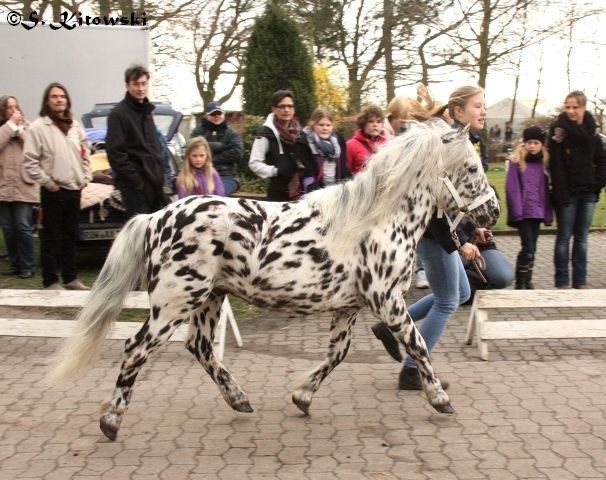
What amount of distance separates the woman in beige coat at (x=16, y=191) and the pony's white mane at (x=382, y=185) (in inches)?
204

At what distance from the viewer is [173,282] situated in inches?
165

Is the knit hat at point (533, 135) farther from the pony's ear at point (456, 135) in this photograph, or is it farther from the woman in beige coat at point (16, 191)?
the woman in beige coat at point (16, 191)

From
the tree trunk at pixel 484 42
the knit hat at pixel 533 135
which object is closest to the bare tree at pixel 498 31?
the tree trunk at pixel 484 42

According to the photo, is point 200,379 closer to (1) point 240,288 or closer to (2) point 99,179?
(1) point 240,288

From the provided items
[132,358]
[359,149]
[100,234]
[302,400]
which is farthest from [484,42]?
[132,358]

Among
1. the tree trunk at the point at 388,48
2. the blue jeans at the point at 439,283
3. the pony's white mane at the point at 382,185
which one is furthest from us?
the tree trunk at the point at 388,48

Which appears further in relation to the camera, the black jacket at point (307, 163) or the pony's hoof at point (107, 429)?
the black jacket at point (307, 163)

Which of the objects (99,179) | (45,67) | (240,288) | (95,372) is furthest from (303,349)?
(45,67)

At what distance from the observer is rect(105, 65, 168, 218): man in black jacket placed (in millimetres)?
6637

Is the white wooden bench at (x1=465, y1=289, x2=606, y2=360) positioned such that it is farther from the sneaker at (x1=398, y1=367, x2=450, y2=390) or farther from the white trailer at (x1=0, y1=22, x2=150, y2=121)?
the white trailer at (x1=0, y1=22, x2=150, y2=121)

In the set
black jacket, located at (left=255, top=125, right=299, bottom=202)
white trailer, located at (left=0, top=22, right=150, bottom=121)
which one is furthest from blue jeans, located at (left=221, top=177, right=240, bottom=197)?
white trailer, located at (left=0, top=22, right=150, bottom=121)

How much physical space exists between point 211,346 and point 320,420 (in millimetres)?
810

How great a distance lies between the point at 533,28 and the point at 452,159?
65.8 feet

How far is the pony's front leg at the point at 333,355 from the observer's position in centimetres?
473
